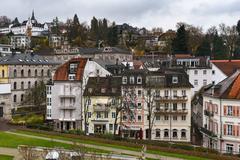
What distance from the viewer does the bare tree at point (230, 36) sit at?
123 meters

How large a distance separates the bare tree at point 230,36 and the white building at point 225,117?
66.7 meters

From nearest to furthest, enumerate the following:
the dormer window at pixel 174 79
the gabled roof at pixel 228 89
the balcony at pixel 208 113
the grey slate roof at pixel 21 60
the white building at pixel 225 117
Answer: the white building at pixel 225 117 → the gabled roof at pixel 228 89 → the balcony at pixel 208 113 → the dormer window at pixel 174 79 → the grey slate roof at pixel 21 60

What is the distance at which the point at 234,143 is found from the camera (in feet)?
160

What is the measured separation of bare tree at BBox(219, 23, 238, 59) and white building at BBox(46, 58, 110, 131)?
63.4 metres

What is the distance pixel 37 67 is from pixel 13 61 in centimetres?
658

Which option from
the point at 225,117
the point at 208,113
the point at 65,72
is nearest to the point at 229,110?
the point at 225,117

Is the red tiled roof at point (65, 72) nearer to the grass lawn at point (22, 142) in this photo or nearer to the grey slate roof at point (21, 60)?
the grey slate roof at point (21, 60)

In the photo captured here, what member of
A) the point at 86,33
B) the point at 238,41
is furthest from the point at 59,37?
the point at 238,41

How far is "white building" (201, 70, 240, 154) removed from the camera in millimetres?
48938

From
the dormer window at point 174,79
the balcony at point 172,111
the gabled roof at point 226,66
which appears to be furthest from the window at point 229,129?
the gabled roof at point 226,66

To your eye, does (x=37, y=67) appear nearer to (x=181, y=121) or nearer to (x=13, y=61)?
(x=13, y=61)

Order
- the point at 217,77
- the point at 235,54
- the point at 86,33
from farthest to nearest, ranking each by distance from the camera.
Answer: the point at 86,33 → the point at 235,54 → the point at 217,77

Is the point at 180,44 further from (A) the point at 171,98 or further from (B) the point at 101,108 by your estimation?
(B) the point at 101,108

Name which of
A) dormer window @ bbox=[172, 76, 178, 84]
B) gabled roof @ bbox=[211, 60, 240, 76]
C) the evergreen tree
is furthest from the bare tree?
dormer window @ bbox=[172, 76, 178, 84]
